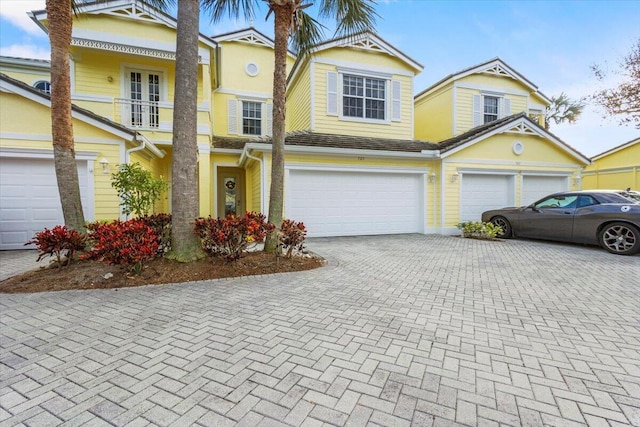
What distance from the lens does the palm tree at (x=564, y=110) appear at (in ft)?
62.9

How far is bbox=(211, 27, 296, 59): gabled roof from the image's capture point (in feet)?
45.0

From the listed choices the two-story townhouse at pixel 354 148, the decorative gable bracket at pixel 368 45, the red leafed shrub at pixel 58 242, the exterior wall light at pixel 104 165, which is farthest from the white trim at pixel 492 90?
the red leafed shrub at pixel 58 242

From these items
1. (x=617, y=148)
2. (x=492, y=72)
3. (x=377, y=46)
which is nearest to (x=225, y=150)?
(x=377, y=46)

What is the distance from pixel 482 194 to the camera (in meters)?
11.5

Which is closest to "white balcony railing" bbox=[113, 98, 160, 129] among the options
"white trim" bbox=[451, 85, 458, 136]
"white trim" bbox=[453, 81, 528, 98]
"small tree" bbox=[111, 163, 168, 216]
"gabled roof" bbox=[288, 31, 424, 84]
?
"small tree" bbox=[111, 163, 168, 216]

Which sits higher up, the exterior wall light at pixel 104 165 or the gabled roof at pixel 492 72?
the gabled roof at pixel 492 72

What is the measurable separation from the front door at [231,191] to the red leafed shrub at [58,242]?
9498 mm

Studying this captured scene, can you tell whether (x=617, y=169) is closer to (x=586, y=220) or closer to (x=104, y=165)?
(x=586, y=220)

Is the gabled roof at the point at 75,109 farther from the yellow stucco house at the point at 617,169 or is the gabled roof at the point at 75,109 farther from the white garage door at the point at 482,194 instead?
the yellow stucco house at the point at 617,169

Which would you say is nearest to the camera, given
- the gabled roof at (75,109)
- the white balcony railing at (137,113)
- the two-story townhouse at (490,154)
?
the gabled roof at (75,109)

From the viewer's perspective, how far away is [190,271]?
202 inches

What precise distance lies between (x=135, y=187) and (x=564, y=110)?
81.3ft

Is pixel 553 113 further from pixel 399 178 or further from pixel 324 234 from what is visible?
pixel 324 234

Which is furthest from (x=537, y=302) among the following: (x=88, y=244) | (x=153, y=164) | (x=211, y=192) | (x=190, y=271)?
(x=153, y=164)
